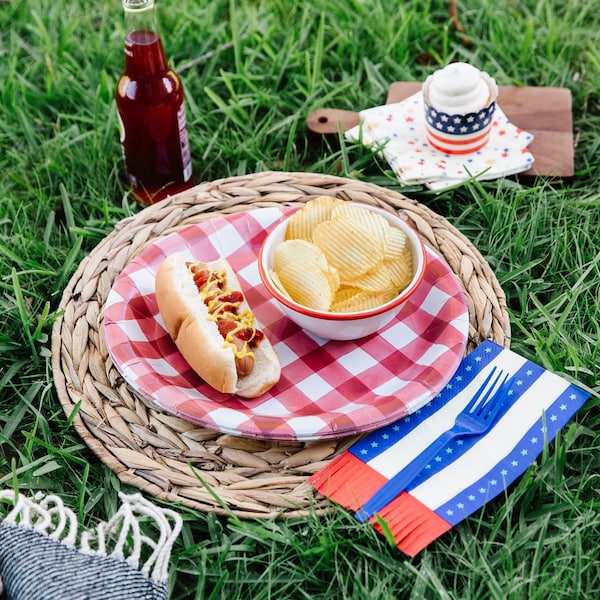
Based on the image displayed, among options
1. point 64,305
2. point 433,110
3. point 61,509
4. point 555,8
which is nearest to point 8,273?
point 64,305

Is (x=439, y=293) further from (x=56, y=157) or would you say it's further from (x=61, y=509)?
(x=56, y=157)

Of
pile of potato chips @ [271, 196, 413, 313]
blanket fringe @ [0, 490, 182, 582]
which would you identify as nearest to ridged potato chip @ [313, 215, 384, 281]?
pile of potato chips @ [271, 196, 413, 313]

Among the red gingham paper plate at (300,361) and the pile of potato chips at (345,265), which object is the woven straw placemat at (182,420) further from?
the pile of potato chips at (345,265)

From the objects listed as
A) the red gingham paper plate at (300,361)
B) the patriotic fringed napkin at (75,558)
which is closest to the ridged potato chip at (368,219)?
the red gingham paper plate at (300,361)

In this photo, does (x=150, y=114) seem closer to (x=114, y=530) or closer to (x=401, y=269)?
(x=401, y=269)

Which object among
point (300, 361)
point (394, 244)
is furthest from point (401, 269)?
point (300, 361)

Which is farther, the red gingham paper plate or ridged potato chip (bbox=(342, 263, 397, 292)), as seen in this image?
ridged potato chip (bbox=(342, 263, 397, 292))

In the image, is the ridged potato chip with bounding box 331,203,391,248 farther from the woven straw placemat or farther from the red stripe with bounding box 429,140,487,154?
the red stripe with bounding box 429,140,487,154
